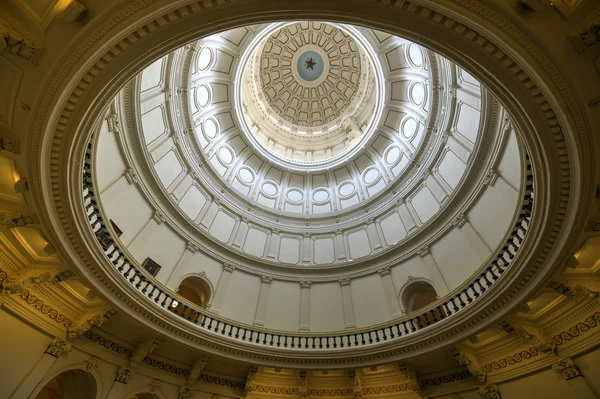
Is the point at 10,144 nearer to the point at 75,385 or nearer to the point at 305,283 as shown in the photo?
the point at 75,385

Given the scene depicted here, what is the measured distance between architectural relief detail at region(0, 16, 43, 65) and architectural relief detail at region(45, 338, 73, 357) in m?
7.69

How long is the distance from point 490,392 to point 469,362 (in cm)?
97

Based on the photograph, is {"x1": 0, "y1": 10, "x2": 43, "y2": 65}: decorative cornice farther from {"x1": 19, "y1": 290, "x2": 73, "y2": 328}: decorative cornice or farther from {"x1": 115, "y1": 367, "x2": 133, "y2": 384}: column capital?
{"x1": 115, "y1": 367, "x2": 133, "y2": 384}: column capital

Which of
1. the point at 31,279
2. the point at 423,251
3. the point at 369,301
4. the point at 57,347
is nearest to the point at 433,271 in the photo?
the point at 423,251

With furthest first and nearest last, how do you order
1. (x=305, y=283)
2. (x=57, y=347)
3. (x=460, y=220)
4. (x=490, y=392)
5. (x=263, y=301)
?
(x=305, y=283) → (x=263, y=301) → (x=460, y=220) → (x=490, y=392) → (x=57, y=347)

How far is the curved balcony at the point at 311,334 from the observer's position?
948cm

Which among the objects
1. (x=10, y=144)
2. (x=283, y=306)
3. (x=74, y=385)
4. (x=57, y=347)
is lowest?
(x=74, y=385)

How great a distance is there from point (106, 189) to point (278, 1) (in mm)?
9628

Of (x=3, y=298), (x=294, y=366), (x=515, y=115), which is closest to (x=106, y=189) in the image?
(x=3, y=298)

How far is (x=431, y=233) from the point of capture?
612 inches

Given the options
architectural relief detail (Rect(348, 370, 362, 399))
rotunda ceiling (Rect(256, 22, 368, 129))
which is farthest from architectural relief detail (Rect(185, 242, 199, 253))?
rotunda ceiling (Rect(256, 22, 368, 129))

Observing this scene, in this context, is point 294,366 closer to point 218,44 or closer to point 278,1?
point 278,1

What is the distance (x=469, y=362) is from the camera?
10.6 m

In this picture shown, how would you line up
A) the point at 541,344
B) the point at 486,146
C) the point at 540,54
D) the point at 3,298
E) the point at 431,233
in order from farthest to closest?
the point at 431,233, the point at 486,146, the point at 541,344, the point at 3,298, the point at 540,54
